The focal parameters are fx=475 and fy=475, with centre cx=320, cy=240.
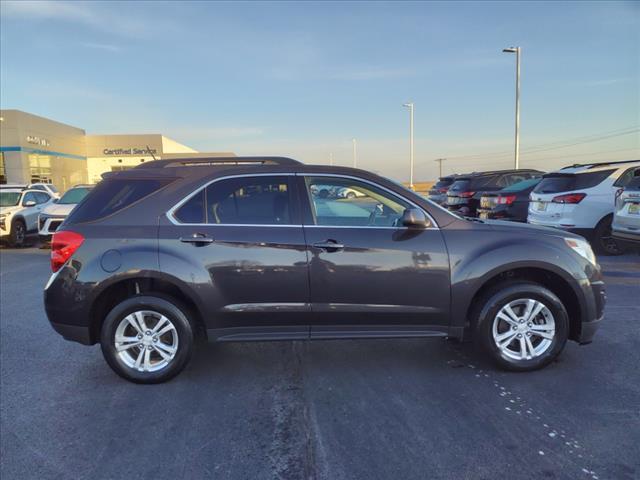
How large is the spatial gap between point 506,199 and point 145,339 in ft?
31.0

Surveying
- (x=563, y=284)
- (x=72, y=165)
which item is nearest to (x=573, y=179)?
(x=563, y=284)

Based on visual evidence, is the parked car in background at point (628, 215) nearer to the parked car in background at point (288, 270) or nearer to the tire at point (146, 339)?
the parked car in background at point (288, 270)

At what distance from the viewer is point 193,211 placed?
3941 millimetres

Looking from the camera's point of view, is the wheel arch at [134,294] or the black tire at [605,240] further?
the black tire at [605,240]

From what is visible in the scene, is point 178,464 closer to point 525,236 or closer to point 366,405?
point 366,405

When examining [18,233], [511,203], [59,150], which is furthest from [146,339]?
[59,150]

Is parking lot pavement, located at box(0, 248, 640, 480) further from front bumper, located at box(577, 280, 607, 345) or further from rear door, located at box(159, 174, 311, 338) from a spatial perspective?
rear door, located at box(159, 174, 311, 338)

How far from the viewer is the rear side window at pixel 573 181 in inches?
356

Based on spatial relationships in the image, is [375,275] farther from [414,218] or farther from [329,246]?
[414,218]

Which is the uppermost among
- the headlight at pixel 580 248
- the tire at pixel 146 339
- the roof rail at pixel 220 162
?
the roof rail at pixel 220 162

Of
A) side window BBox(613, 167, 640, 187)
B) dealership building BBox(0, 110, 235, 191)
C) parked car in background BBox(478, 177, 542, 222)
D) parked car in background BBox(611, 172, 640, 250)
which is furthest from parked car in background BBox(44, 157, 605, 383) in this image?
dealership building BBox(0, 110, 235, 191)

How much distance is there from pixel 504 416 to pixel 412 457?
0.88m

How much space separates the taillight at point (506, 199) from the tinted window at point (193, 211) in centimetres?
897

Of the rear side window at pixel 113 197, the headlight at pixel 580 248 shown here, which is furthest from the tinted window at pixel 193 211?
the headlight at pixel 580 248
